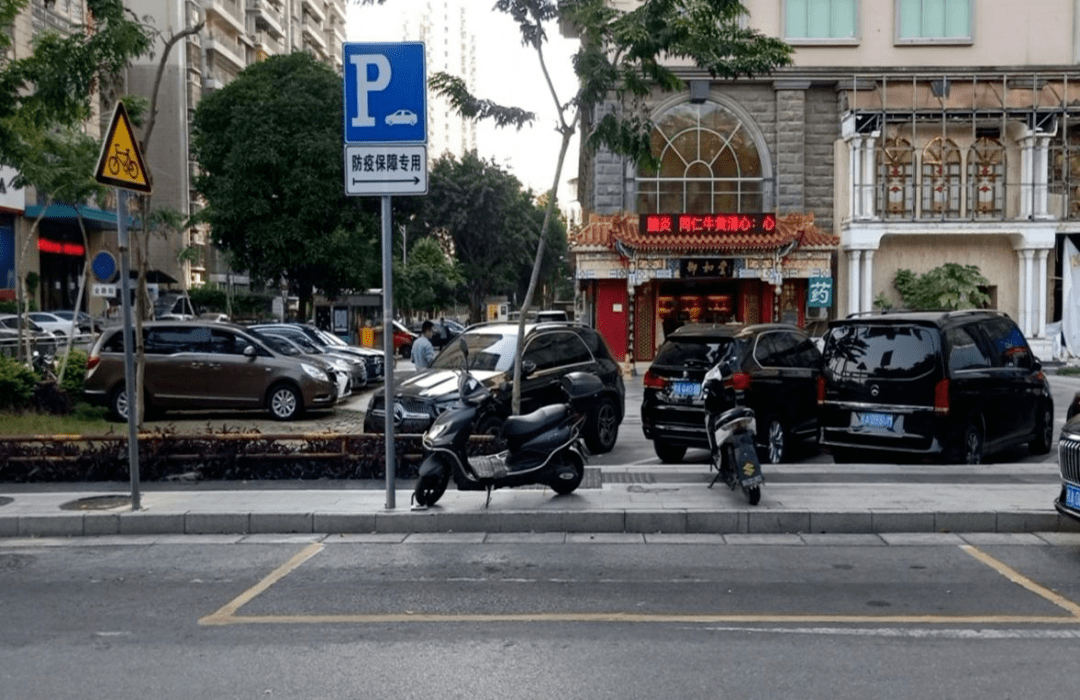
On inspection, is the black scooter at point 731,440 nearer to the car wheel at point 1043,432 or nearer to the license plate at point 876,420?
the license plate at point 876,420

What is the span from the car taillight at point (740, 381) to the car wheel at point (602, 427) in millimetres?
2422

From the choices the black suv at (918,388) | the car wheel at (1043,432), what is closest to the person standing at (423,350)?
the black suv at (918,388)

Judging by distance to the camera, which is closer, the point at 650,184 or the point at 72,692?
the point at 72,692

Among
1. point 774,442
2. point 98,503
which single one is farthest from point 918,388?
point 98,503

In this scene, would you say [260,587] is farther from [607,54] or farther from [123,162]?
[607,54]

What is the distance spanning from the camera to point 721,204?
33500 mm

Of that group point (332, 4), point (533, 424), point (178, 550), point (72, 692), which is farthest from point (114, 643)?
point (332, 4)

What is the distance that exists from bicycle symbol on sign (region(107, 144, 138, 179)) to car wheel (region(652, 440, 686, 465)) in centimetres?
700

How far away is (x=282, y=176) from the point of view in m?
36.6

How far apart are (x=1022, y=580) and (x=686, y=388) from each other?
5734mm

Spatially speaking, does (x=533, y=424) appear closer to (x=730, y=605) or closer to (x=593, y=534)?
(x=593, y=534)

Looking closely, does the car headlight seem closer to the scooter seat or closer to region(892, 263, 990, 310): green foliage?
the scooter seat

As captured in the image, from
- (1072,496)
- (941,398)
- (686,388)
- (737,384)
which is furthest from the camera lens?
(686,388)

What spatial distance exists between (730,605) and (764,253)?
26.1m
